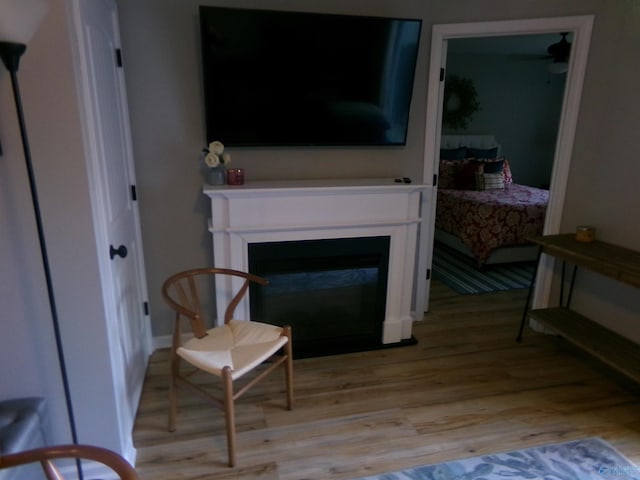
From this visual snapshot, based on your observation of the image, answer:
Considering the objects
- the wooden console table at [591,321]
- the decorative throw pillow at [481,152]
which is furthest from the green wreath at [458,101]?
the wooden console table at [591,321]

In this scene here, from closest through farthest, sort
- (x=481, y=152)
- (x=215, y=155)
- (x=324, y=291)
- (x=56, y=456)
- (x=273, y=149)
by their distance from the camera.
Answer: (x=56, y=456) < (x=215, y=155) < (x=273, y=149) < (x=324, y=291) < (x=481, y=152)

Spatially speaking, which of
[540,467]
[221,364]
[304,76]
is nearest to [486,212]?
[304,76]

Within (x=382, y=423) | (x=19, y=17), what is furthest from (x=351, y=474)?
(x=19, y=17)

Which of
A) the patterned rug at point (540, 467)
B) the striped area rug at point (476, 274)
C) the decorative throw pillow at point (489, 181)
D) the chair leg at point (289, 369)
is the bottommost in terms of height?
the patterned rug at point (540, 467)

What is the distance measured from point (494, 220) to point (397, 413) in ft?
8.70

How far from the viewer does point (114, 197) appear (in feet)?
6.52

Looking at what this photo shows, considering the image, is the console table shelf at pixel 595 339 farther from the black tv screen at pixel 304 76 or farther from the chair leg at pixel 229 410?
the chair leg at pixel 229 410

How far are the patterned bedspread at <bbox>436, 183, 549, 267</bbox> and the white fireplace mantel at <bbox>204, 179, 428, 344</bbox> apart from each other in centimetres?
181

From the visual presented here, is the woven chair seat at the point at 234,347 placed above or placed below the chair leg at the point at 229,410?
above

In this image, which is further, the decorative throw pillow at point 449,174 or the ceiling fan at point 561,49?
the decorative throw pillow at point 449,174

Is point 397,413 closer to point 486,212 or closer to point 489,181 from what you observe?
point 486,212

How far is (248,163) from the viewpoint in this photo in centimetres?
262

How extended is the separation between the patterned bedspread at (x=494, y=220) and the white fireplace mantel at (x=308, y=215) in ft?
5.94

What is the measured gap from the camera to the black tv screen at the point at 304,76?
2.30 meters
